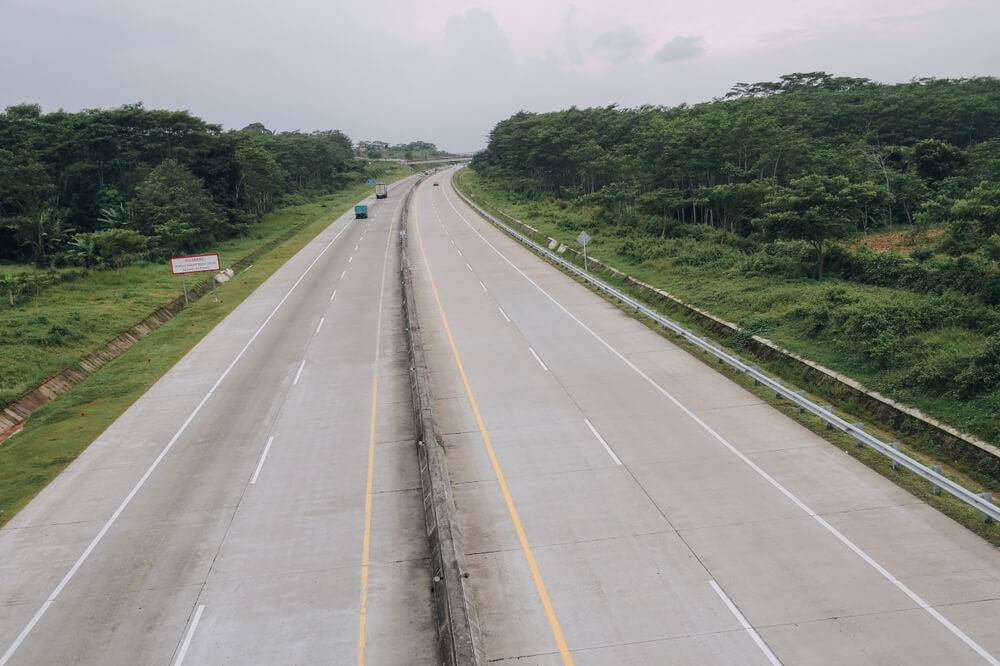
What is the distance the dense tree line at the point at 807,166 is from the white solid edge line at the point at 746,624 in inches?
813

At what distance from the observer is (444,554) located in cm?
1218

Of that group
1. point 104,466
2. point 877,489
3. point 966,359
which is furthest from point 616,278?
point 104,466

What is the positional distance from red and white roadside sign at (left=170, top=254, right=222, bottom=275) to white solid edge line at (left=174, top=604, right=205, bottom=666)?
30364 millimetres

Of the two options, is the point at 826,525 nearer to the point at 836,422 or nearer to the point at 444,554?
the point at 836,422

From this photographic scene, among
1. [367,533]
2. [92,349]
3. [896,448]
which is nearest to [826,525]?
[896,448]

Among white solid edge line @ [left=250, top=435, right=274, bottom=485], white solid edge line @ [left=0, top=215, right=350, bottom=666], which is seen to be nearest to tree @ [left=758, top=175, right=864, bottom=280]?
white solid edge line @ [left=250, top=435, right=274, bottom=485]

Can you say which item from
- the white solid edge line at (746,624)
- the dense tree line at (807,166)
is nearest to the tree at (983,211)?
the dense tree line at (807,166)

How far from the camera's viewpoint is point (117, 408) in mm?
22672

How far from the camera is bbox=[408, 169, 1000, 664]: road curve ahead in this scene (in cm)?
1038

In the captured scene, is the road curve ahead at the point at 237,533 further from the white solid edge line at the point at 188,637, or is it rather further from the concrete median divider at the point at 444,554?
the concrete median divider at the point at 444,554

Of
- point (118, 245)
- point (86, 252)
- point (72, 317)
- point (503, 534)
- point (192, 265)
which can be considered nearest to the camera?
point (503, 534)

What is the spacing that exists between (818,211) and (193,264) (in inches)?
1309

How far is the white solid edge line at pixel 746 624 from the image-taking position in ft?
32.6

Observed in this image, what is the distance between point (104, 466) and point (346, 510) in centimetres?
798
